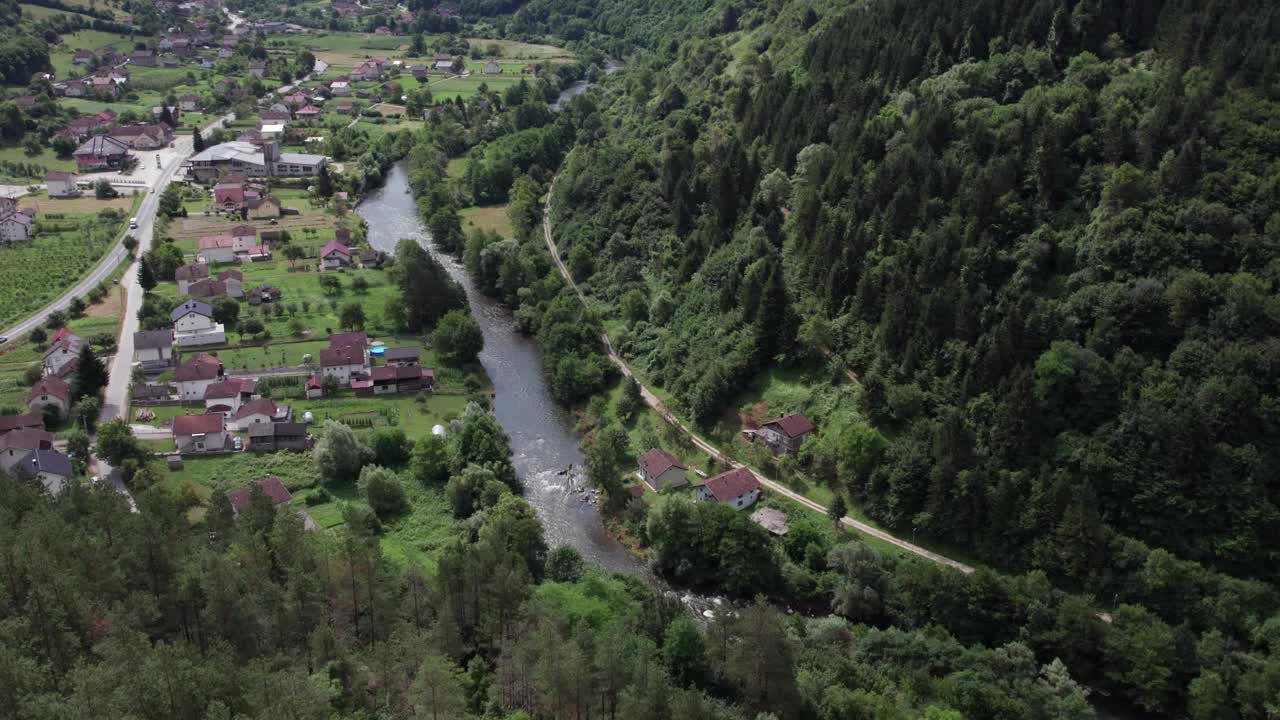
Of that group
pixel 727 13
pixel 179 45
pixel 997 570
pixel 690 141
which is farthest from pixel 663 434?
pixel 179 45

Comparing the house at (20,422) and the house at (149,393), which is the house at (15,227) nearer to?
the house at (149,393)

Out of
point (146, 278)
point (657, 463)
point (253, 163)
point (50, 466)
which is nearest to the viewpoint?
point (50, 466)

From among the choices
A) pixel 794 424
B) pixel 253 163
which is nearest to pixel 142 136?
pixel 253 163

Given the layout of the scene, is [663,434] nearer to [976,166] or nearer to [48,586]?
[976,166]

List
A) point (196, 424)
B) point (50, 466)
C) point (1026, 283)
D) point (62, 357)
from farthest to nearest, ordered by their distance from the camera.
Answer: point (62, 357) → point (196, 424) → point (1026, 283) → point (50, 466)

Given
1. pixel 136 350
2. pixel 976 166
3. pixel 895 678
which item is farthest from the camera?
pixel 136 350

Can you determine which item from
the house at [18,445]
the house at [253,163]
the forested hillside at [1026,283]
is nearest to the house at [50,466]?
the house at [18,445]

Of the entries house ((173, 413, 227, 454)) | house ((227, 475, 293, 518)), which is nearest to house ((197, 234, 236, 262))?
house ((173, 413, 227, 454))

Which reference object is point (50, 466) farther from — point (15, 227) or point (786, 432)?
point (15, 227)
